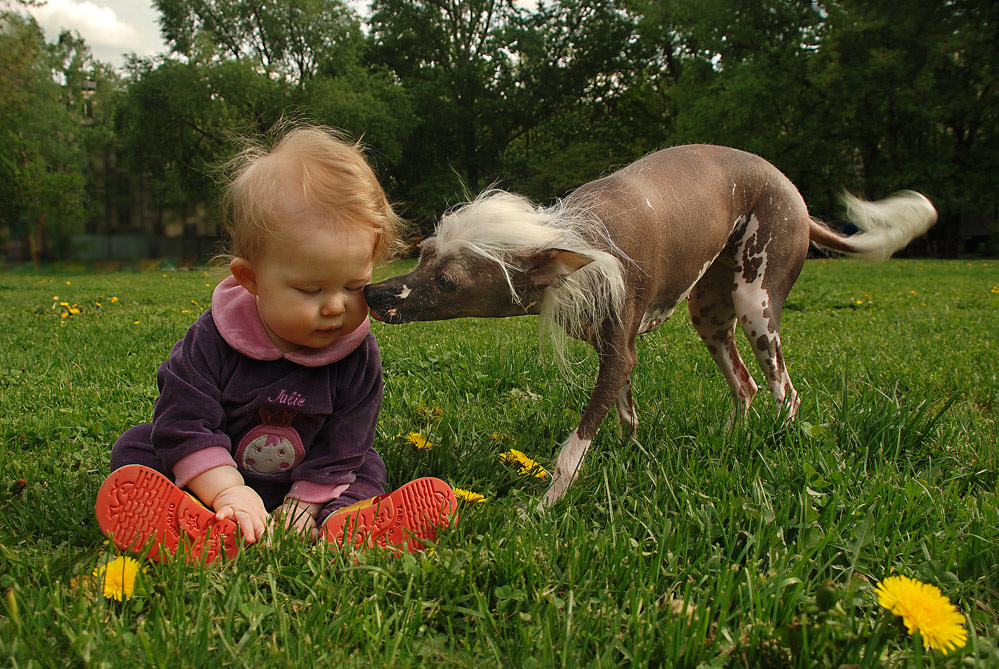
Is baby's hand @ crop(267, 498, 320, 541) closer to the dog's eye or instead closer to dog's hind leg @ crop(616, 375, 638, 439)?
the dog's eye

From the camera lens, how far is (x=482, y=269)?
213 cm

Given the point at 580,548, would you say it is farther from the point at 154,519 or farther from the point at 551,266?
the point at 154,519

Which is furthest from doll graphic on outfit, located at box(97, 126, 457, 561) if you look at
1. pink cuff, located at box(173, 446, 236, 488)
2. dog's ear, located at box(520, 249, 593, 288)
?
dog's ear, located at box(520, 249, 593, 288)

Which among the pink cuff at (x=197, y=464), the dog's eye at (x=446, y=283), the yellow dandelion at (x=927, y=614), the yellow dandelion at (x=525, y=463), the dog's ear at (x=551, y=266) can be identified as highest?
the dog's ear at (x=551, y=266)

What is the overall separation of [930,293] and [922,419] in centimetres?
777

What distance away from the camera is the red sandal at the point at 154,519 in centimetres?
177

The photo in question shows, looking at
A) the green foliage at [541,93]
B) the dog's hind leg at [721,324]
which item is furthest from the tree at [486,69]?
the dog's hind leg at [721,324]

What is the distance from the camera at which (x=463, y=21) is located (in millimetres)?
36219

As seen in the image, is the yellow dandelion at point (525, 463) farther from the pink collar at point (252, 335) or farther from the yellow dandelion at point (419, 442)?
the pink collar at point (252, 335)

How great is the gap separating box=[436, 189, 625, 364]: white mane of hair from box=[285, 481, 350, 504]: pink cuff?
851 millimetres

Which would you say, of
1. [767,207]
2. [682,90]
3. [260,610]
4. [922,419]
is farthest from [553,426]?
[682,90]

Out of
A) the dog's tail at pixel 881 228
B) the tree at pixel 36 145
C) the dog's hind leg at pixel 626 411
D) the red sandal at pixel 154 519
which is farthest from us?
the tree at pixel 36 145

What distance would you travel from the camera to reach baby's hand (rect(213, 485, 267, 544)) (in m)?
1.89

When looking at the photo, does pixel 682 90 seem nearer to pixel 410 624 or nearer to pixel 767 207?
pixel 767 207
